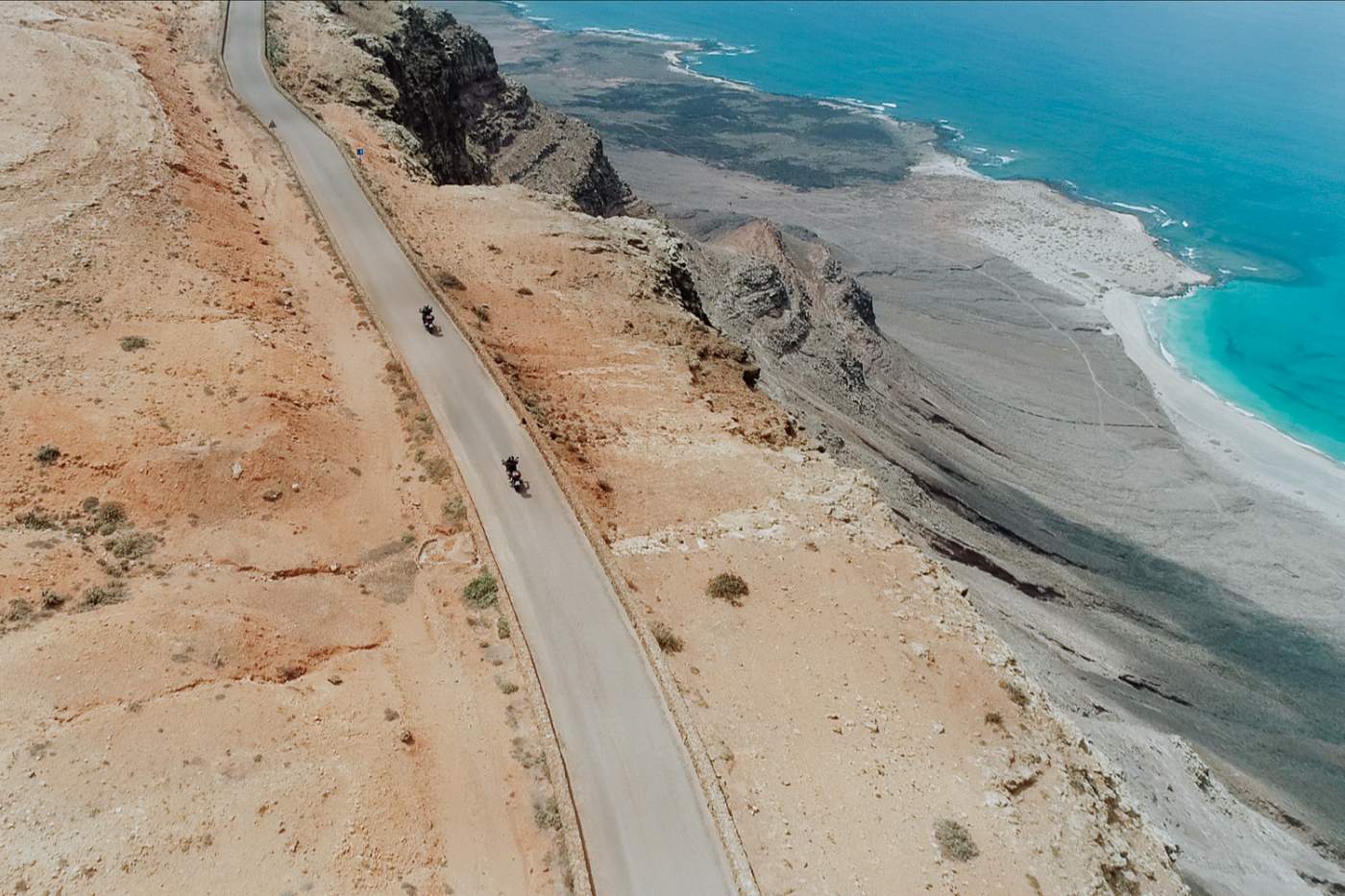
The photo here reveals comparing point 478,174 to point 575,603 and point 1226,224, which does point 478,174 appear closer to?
point 575,603

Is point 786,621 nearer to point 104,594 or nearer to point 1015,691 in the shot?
point 1015,691

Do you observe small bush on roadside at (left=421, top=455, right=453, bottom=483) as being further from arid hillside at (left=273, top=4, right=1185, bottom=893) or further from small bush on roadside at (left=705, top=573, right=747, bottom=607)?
small bush on roadside at (left=705, top=573, right=747, bottom=607)

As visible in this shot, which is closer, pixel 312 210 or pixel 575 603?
pixel 575 603

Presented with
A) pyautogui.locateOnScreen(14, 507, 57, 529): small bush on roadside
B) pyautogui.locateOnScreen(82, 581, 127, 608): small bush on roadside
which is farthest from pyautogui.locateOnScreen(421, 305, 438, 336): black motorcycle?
pyautogui.locateOnScreen(82, 581, 127, 608): small bush on roadside

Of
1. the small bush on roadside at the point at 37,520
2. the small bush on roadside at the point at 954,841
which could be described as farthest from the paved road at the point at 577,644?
the small bush on roadside at the point at 37,520

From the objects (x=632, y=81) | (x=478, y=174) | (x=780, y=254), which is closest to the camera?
(x=478, y=174)

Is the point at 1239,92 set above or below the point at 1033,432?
above

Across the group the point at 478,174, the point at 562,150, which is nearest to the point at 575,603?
the point at 478,174
